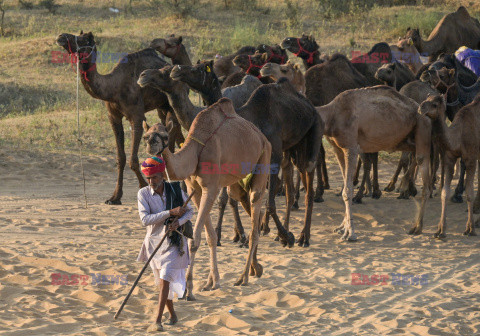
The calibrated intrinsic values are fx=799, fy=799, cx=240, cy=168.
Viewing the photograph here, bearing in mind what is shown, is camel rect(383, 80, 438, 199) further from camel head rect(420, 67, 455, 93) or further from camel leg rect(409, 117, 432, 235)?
camel leg rect(409, 117, 432, 235)

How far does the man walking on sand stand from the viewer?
611cm

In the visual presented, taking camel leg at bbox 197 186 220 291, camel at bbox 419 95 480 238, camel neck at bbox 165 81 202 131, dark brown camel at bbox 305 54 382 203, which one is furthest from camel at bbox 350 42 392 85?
camel leg at bbox 197 186 220 291

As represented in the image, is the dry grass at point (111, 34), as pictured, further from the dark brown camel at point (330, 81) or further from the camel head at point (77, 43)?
the dark brown camel at point (330, 81)

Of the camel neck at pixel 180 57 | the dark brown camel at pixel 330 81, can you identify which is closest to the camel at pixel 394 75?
the dark brown camel at pixel 330 81

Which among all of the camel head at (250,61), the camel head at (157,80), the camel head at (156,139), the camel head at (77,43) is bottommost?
the camel head at (156,139)

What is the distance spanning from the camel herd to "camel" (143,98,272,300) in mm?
12

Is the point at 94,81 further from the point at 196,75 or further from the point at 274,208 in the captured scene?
the point at 274,208

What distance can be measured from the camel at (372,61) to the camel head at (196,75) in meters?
4.63

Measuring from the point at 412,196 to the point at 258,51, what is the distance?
344 cm

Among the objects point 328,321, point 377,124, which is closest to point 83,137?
point 377,124

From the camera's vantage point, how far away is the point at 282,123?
9148 millimetres

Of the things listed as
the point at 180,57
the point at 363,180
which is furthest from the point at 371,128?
the point at 180,57

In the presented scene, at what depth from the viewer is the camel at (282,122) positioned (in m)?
8.87

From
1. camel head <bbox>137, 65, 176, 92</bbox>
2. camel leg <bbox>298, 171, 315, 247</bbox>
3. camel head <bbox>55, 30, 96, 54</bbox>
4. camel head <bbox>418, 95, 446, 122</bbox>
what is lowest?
camel leg <bbox>298, 171, 315, 247</bbox>
